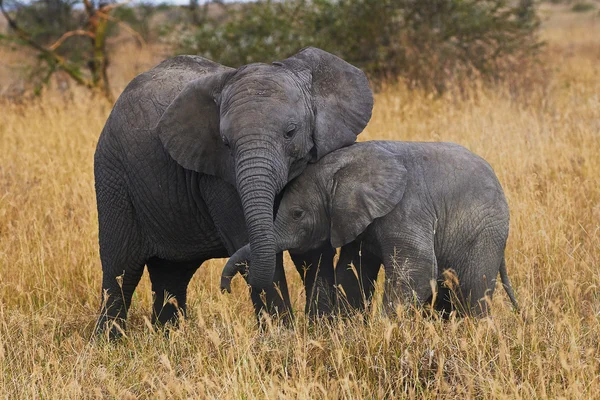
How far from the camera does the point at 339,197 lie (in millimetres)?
4551

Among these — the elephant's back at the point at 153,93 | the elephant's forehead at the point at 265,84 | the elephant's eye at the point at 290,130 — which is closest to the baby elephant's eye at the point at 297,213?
the elephant's eye at the point at 290,130

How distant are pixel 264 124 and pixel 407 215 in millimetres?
838

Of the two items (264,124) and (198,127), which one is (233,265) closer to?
(264,124)

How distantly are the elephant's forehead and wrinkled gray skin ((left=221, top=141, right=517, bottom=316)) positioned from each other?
0.40 m

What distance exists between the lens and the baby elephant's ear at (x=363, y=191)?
4.46m

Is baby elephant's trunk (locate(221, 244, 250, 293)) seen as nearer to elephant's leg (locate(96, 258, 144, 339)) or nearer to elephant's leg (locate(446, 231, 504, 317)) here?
elephant's leg (locate(446, 231, 504, 317))

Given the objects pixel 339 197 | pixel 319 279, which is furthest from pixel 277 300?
pixel 339 197

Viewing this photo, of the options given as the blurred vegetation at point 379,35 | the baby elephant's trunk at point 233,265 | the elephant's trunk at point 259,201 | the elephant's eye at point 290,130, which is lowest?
the blurred vegetation at point 379,35

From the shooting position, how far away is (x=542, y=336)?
4039 millimetres

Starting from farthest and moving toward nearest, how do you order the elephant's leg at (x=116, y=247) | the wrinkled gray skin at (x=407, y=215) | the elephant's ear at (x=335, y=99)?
the elephant's leg at (x=116, y=247)
the elephant's ear at (x=335, y=99)
the wrinkled gray skin at (x=407, y=215)

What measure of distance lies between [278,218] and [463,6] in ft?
32.5

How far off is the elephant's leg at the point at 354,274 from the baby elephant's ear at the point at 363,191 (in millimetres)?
264

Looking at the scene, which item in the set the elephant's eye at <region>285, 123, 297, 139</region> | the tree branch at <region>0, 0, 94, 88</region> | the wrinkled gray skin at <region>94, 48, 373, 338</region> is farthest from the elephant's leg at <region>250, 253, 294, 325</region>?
the tree branch at <region>0, 0, 94, 88</region>

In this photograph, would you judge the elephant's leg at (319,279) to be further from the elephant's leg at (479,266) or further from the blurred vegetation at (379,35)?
the blurred vegetation at (379,35)
